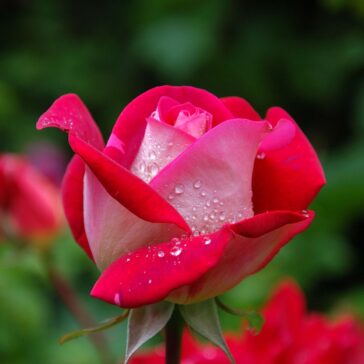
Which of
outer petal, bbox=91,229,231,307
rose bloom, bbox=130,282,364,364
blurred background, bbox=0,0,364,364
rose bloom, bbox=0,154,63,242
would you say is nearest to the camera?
outer petal, bbox=91,229,231,307

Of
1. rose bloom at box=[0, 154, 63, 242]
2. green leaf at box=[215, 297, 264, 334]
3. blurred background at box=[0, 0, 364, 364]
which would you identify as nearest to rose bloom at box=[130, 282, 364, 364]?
green leaf at box=[215, 297, 264, 334]

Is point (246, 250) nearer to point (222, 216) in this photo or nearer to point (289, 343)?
point (222, 216)

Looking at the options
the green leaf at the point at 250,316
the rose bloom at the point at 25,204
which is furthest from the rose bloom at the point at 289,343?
the rose bloom at the point at 25,204

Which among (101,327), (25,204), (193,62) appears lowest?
(193,62)

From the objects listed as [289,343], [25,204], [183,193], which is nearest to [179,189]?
[183,193]

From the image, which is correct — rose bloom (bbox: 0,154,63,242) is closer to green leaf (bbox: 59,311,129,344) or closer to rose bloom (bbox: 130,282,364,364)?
rose bloom (bbox: 130,282,364,364)

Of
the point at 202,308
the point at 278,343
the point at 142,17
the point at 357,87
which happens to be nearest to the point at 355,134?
the point at 357,87

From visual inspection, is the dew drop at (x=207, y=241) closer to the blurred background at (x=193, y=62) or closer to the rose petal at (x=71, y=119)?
the rose petal at (x=71, y=119)
